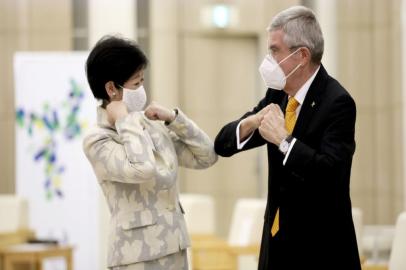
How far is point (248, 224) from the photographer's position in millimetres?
8047

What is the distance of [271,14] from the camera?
1171 centimetres

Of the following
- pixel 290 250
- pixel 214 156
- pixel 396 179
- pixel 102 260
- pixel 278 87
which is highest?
pixel 278 87

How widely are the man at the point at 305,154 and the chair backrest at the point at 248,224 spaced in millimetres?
4404

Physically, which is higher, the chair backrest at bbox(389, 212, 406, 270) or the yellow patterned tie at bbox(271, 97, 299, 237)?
the yellow patterned tie at bbox(271, 97, 299, 237)

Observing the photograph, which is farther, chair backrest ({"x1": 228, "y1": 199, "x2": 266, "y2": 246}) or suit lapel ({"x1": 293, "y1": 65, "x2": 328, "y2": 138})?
chair backrest ({"x1": 228, "y1": 199, "x2": 266, "y2": 246})

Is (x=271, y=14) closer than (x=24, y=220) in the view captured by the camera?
No

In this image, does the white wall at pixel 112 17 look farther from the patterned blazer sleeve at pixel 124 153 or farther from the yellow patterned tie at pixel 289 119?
the yellow patterned tie at pixel 289 119

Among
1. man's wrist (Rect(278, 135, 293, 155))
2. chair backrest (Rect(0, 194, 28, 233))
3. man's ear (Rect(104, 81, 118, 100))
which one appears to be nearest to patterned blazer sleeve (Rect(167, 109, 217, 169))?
man's ear (Rect(104, 81, 118, 100))

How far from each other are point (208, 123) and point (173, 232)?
8.44 m

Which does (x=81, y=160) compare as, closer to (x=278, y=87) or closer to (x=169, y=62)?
(x=169, y=62)

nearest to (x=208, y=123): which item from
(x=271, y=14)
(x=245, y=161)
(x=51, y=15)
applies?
(x=245, y=161)

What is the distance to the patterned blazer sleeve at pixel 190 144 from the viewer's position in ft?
11.9

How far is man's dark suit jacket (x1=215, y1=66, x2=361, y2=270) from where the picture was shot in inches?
128

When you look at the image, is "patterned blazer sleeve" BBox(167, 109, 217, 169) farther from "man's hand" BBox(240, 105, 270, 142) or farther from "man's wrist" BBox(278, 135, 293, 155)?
"man's wrist" BBox(278, 135, 293, 155)
